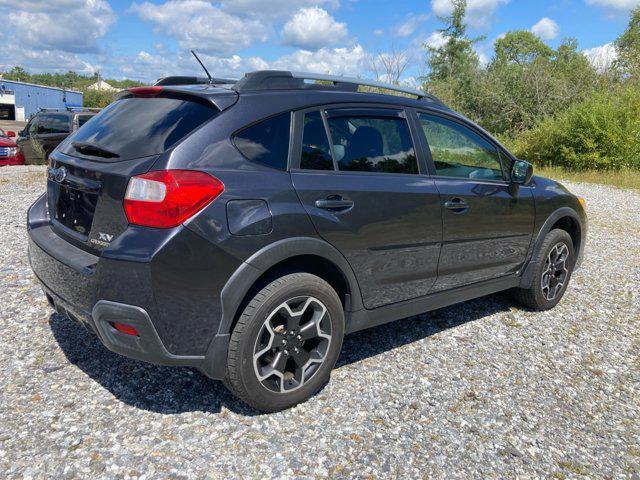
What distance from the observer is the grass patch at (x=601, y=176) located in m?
17.3

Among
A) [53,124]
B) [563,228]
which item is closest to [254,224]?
[563,228]

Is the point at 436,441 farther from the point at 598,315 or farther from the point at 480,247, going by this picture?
the point at 598,315

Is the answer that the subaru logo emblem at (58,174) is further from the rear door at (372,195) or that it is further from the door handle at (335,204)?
the door handle at (335,204)

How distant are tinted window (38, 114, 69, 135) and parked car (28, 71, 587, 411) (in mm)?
13752

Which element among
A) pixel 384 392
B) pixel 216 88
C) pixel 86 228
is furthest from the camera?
pixel 384 392

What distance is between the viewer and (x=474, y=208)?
3926 mm

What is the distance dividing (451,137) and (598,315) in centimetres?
241

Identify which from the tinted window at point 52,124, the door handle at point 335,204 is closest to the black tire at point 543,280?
the door handle at point 335,204

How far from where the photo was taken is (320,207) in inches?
117

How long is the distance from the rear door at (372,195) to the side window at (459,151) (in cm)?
24

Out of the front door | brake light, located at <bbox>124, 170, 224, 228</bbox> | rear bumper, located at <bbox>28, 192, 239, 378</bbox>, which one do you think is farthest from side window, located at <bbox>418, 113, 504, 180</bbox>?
rear bumper, located at <bbox>28, 192, 239, 378</bbox>

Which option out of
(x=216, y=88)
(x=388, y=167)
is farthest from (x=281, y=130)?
(x=388, y=167)

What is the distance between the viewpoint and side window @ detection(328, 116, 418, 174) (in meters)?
3.24

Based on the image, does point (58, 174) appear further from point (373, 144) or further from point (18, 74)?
point (18, 74)
